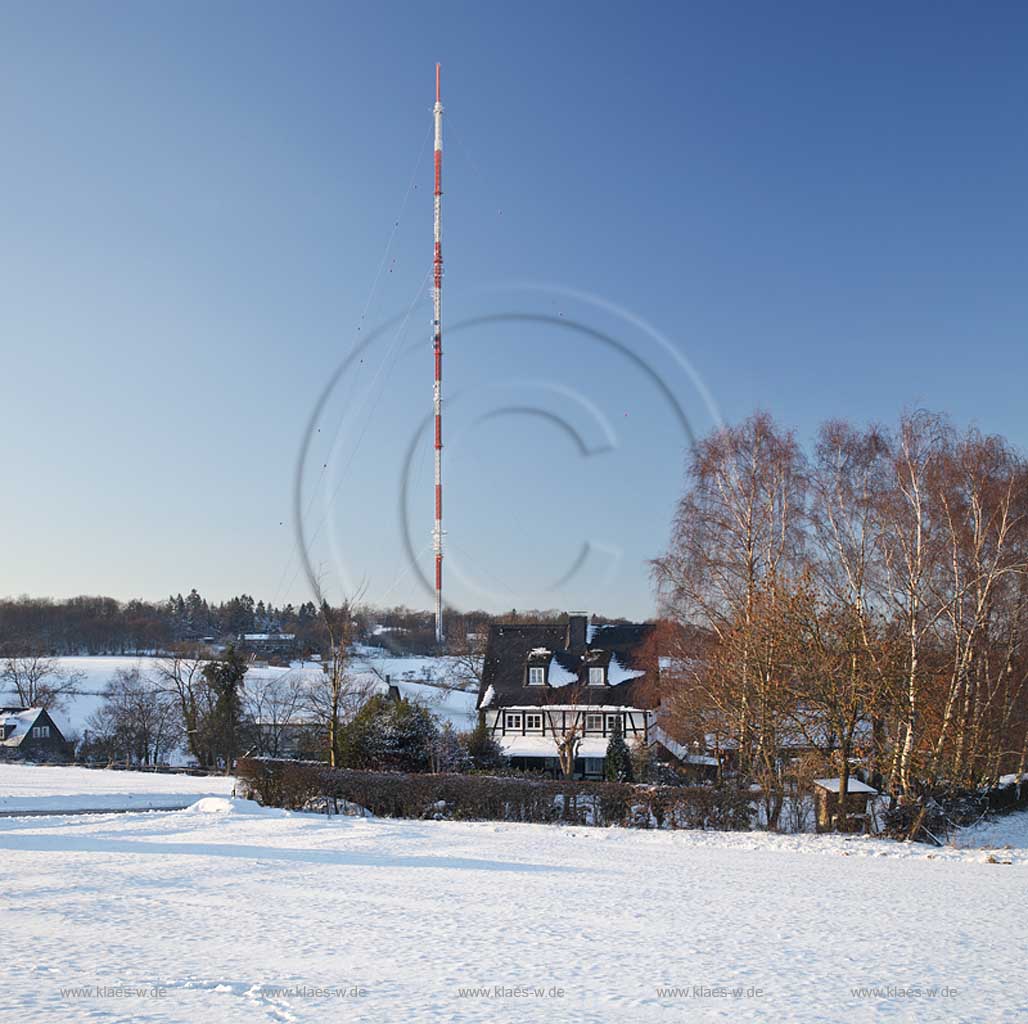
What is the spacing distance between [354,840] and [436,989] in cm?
985

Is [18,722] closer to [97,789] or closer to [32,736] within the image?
[32,736]

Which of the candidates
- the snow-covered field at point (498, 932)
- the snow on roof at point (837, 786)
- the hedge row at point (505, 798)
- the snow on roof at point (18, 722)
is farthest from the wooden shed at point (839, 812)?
the snow on roof at point (18, 722)

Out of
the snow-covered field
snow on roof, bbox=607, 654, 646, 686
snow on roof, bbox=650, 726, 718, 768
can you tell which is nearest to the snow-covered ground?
the snow-covered field

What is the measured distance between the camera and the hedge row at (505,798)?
772 inches

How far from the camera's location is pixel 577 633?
42.5m

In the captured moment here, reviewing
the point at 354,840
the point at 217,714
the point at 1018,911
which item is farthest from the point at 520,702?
the point at 1018,911

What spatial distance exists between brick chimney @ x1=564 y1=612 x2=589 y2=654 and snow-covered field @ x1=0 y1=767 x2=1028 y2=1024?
25281 mm

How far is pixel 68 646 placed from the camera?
118m

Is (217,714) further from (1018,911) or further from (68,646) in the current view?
(68,646)

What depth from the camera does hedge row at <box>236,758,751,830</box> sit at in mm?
19609

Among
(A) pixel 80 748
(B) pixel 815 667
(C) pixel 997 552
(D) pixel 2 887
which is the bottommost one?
(A) pixel 80 748

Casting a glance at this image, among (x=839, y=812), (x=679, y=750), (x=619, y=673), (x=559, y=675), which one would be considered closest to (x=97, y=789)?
(x=559, y=675)

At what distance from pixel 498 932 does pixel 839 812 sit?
12436 millimetres

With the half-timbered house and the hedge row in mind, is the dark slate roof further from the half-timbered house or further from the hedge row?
the hedge row
